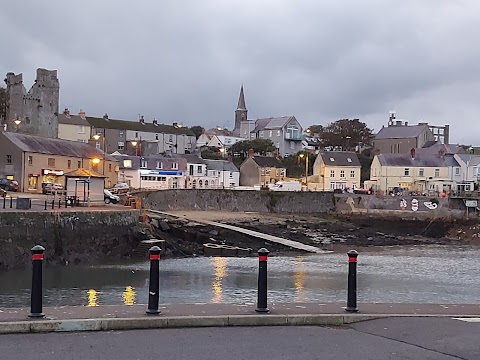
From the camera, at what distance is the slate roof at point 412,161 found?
92.2 meters

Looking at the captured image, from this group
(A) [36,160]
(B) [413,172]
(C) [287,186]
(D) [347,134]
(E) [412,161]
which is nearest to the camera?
(A) [36,160]

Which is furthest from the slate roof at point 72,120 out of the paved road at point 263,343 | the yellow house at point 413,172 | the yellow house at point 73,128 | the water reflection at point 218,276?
the paved road at point 263,343

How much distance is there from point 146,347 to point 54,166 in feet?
197

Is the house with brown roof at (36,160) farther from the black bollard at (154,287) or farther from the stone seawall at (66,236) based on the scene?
the black bollard at (154,287)

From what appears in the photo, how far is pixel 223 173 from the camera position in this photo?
97.3 meters

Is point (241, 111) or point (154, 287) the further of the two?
point (241, 111)

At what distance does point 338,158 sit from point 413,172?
1133cm

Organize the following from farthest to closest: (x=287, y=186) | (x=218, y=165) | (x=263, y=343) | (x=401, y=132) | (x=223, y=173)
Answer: (x=401, y=132) → (x=218, y=165) → (x=223, y=173) → (x=287, y=186) → (x=263, y=343)

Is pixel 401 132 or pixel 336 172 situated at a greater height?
pixel 401 132

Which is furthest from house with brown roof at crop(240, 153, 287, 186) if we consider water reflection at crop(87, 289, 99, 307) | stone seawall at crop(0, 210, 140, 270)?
water reflection at crop(87, 289, 99, 307)

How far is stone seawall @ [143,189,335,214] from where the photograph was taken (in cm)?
7092

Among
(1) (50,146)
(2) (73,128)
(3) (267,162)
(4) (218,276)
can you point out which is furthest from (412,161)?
(4) (218,276)

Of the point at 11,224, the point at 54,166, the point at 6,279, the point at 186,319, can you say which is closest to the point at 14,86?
the point at 54,166

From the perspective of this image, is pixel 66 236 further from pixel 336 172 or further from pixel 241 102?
pixel 241 102
